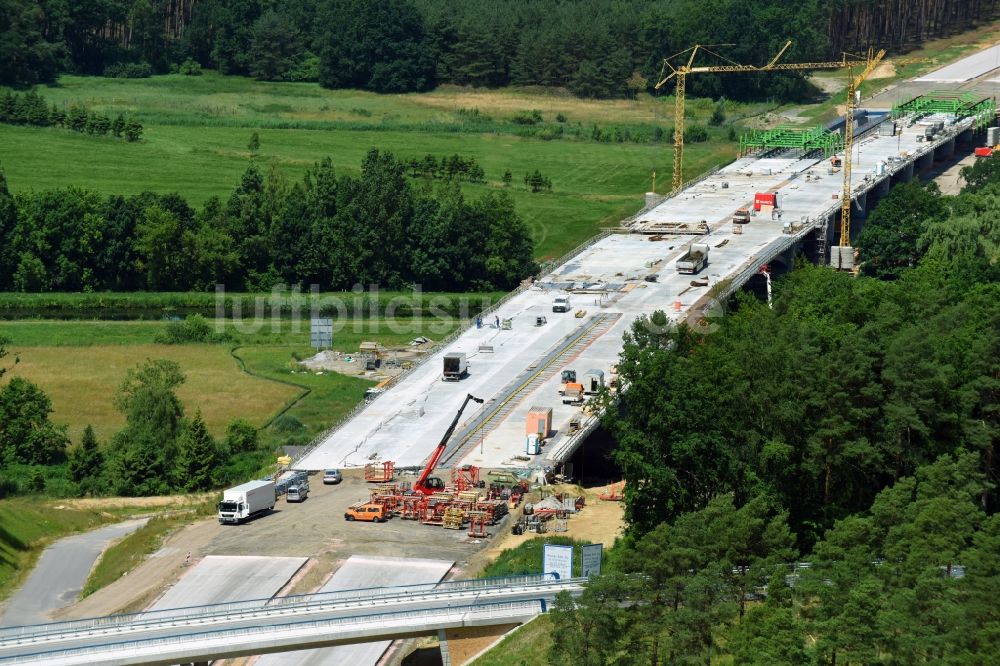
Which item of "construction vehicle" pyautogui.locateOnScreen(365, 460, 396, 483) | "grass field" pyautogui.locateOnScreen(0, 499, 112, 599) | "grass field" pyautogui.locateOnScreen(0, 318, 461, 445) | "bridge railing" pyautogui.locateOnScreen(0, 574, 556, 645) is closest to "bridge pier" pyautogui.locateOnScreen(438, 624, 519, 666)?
"bridge railing" pyautogui.locateOnScreen(0, 574, 556, 645)

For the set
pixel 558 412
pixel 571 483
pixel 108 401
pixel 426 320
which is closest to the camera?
pixel 571 483

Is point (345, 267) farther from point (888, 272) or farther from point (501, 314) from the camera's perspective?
point (888, 272)

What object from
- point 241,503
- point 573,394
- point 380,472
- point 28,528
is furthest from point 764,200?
point 28,528

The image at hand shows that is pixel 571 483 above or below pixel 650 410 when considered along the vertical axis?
below

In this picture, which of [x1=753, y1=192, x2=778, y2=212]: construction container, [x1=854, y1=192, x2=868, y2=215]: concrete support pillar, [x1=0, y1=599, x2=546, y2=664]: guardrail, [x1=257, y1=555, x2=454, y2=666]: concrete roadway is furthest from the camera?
[x1=854, y1=192, x2=868, y2=215]: concrete support pillar

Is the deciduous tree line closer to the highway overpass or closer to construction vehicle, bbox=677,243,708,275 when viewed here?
construction vehicle, bbox=677,243,708,275

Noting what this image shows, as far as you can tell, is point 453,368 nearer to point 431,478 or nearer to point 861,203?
point 431,478

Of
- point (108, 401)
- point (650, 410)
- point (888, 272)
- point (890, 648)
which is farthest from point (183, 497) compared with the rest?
point (888, 272)
